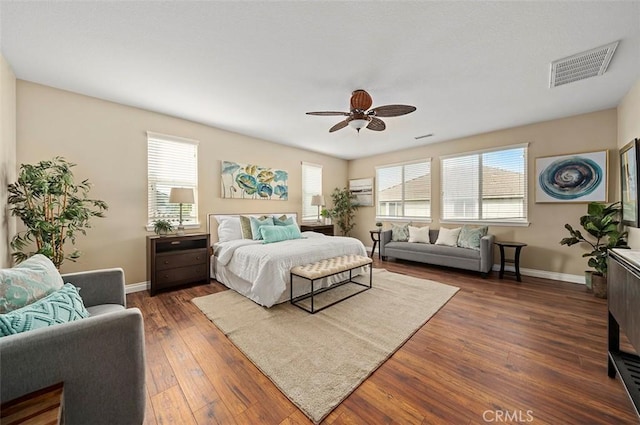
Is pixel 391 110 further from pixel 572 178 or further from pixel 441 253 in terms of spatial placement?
pixel 572 178

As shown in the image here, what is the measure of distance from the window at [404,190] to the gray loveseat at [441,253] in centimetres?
70

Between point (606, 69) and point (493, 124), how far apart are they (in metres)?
1.66

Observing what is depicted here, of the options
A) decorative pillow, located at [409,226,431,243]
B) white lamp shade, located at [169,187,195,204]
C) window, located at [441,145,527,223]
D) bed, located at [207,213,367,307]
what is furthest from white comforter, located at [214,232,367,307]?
window, located at [441,145,527,223]

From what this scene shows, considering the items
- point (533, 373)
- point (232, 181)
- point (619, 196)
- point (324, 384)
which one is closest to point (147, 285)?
point (232, 181)

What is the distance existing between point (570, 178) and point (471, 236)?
1.68 metres

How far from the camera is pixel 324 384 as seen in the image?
162cm

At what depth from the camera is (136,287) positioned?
11.3 feet

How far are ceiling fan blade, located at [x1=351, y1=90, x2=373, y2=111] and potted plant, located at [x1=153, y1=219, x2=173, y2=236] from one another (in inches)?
121

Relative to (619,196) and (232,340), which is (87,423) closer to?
(232,340)

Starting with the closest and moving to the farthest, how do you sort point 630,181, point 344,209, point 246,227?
point 630,181 < point 246,227 < point 344,209

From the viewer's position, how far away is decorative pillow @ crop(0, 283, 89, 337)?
39.4 inches

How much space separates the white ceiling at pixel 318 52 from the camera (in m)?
1.77

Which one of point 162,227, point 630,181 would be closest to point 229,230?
point 162,227

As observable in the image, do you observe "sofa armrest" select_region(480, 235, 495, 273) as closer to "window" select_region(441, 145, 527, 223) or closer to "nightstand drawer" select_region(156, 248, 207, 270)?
"window" select_region(441, 145, 527, 223)
